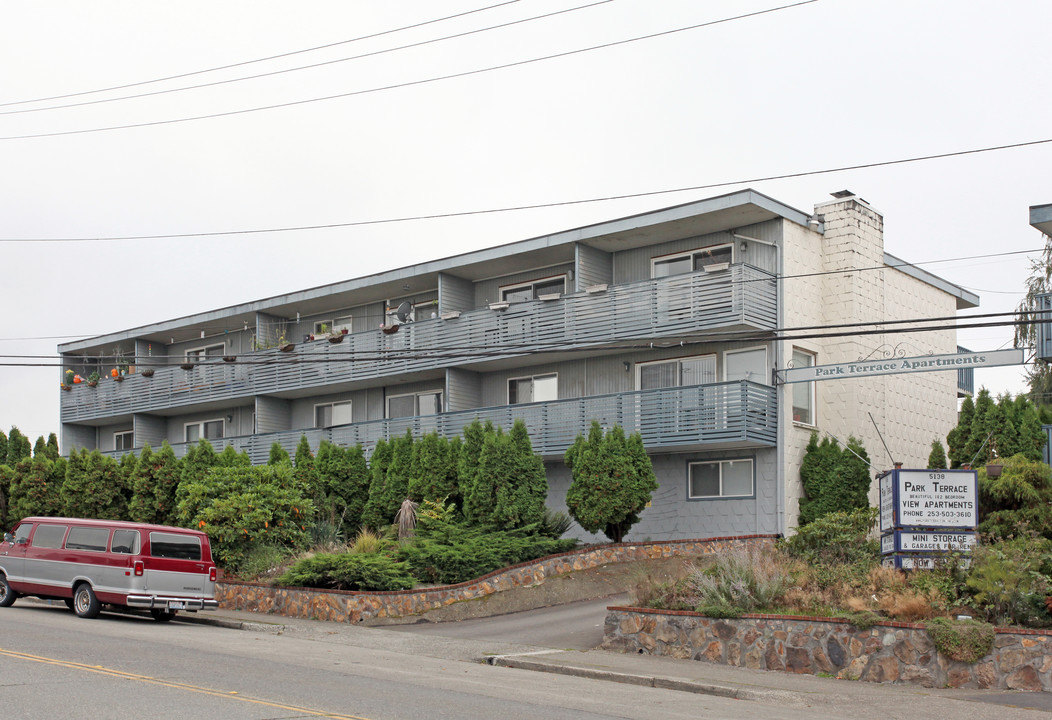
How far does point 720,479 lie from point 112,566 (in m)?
14.5

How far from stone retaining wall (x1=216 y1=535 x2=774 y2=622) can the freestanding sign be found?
768 cm

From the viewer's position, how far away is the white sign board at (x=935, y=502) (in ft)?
54.5

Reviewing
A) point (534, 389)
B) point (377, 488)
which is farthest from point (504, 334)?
point (377, 488)

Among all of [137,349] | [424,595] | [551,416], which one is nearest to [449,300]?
[551,416]

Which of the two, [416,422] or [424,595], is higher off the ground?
[416,422]

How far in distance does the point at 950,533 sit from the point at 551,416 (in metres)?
14.5

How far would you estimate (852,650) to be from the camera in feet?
49.2

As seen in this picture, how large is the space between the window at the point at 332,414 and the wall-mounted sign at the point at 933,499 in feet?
79.4

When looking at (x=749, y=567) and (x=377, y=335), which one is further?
(x=377, y=335)

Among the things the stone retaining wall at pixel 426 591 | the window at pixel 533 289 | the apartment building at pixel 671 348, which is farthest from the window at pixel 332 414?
the stone retaining wall at pixel 426 591

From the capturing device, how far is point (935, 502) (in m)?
16.7

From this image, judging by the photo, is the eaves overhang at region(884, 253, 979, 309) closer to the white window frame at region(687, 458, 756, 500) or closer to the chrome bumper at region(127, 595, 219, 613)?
the white window frame at region(687, 458, 756, 500)

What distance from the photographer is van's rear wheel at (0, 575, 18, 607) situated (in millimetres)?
22188

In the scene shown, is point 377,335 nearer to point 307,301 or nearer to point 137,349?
point 307,301
